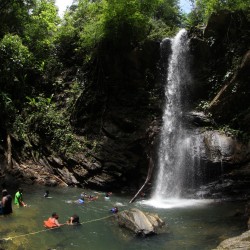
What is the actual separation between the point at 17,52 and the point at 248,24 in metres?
15.8

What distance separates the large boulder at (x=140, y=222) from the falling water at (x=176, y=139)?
4568 mm

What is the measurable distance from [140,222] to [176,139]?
32.4ft

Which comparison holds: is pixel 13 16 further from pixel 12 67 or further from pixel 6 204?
pixel 6 204

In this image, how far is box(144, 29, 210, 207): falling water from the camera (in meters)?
20.8

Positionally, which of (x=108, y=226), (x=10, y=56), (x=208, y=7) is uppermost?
(x=208, y=7)

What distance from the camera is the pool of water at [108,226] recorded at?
1206 cm

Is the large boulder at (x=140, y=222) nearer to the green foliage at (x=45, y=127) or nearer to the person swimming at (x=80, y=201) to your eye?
the person swimming at (x=80, y=201)

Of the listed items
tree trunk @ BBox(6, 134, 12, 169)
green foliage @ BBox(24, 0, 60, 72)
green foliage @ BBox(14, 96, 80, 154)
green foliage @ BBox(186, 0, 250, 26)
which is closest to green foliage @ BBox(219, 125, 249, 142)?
green foliage @ BBox(186, 0, 250, 26)

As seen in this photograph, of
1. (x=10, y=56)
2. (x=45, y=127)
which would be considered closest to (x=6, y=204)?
(x=45, y=127)

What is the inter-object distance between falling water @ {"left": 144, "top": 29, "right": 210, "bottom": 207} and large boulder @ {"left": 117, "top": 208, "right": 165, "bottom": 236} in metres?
4.57

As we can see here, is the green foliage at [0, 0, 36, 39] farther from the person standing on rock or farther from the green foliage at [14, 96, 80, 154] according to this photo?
the person standing on rock

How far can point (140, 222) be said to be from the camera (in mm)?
13352

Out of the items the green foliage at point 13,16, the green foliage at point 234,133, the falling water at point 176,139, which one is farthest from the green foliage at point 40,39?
the green foliage at point 234,133

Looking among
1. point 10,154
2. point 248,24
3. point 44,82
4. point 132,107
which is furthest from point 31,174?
point 248,24
